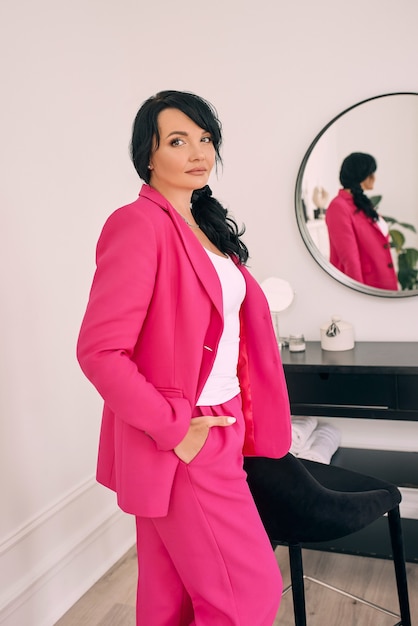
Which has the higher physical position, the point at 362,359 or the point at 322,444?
the point at 362,359

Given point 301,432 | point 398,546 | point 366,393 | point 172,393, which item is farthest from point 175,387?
point 301,432

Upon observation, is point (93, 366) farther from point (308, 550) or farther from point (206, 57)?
point (206, 57)

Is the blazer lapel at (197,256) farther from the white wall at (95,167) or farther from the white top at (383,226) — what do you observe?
the white top at (383,226)

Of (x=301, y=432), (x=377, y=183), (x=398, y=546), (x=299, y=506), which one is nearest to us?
(x=299, y=506)

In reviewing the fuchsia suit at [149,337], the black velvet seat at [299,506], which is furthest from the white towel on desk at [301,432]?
the fuchsia suit at [149,337]

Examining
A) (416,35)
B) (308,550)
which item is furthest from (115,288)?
(416,35)

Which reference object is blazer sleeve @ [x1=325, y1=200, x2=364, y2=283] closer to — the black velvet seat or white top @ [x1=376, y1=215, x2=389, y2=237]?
white top @ [x1=376, y1=215, x2=389, y2=237]

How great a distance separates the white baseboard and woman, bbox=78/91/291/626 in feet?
2.58

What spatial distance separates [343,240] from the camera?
2.66 metres

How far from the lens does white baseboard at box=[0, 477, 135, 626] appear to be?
80.7 inches

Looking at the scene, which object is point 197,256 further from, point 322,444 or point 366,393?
point 322,444

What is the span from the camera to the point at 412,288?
2.57m

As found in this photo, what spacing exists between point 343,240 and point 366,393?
0.74m

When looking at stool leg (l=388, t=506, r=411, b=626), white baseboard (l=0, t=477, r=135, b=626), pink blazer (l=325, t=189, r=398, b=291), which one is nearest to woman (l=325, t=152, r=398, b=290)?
pink blazer (l=325, t=189, r=398, b=291)
